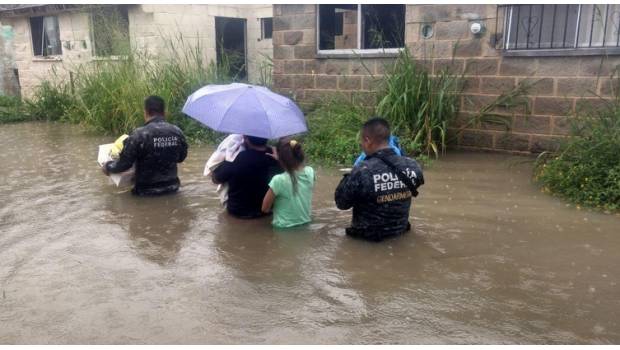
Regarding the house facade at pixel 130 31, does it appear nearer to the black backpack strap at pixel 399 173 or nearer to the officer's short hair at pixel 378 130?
the officer's short hair at pixel 378 130

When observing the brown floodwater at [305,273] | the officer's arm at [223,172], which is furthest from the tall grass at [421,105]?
the officer's arm at [223,172]

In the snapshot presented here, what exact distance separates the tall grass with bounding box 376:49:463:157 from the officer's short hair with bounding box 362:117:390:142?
3.47 m

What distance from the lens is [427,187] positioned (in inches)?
246

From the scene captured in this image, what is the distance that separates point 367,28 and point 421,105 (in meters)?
2.56

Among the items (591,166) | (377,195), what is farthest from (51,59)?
(591,166)

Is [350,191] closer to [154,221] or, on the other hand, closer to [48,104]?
[154,221]

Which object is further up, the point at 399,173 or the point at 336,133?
the point at 399,173

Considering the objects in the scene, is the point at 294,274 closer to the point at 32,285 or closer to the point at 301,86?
the point at 32,285

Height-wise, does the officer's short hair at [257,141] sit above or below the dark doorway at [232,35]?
below

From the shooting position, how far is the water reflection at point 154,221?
445 cm

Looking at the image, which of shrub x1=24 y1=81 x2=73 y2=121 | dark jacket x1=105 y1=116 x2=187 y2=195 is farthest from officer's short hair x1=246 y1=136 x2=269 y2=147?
shrub x1=24 y1=81 x2=73 y2=121

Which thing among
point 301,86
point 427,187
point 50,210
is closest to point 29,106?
point 301,86

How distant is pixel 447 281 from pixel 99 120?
28.5 feet

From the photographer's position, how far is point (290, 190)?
4.65 meters
